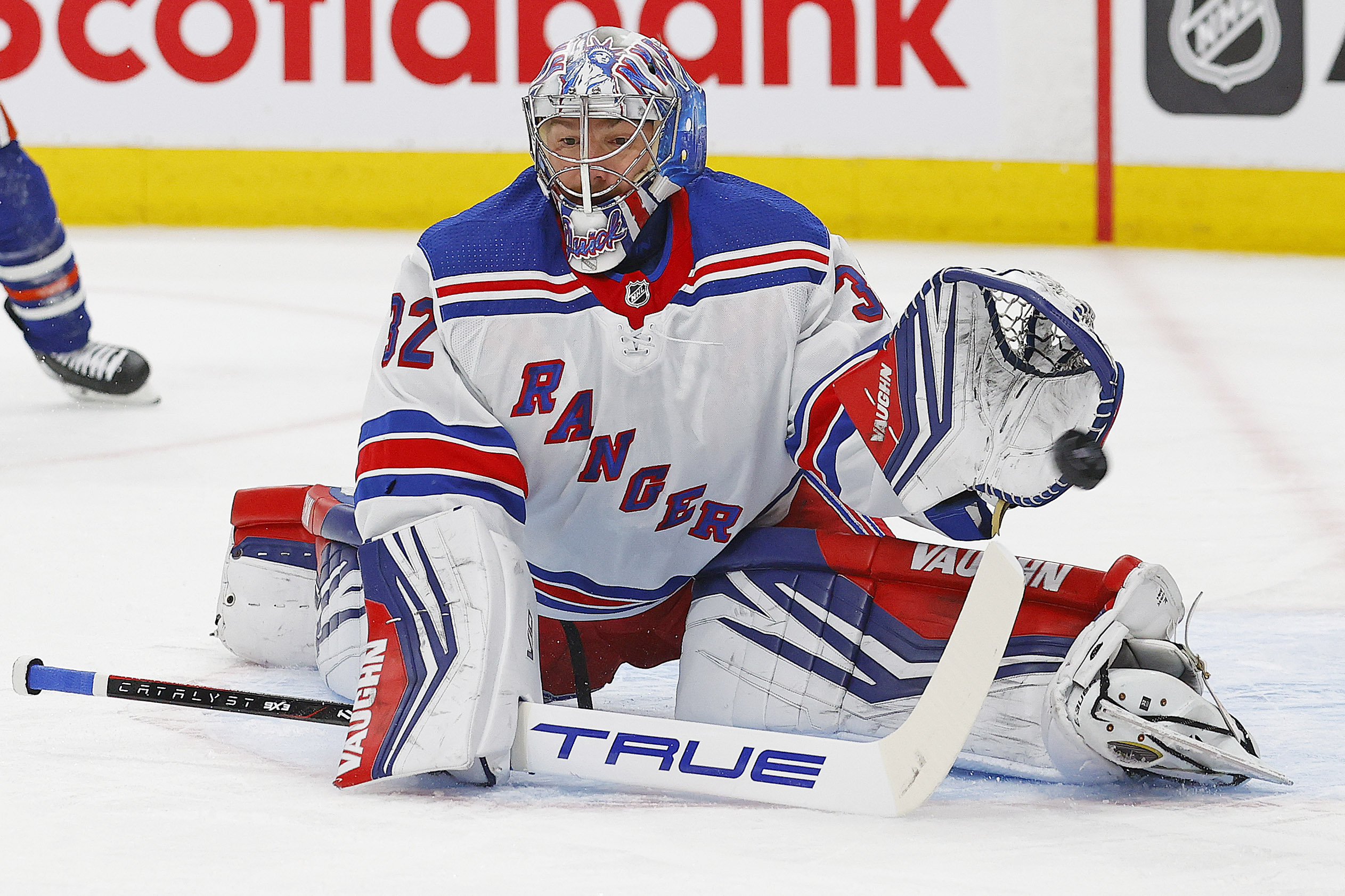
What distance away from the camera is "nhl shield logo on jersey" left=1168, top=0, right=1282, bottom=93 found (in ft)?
19.5

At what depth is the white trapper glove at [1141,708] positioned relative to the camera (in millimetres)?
1612

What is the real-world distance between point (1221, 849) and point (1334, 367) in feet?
10.5

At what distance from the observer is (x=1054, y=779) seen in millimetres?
1729

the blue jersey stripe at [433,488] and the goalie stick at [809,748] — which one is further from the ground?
the blue jersey stripe at [433,488]

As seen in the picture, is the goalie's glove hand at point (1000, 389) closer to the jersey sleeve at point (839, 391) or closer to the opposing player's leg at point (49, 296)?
the jersey sleeve at point (839, 391)

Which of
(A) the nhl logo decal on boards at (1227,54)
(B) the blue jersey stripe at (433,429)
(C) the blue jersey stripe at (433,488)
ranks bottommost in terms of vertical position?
(C) the blue jersey stripe at (433,488)

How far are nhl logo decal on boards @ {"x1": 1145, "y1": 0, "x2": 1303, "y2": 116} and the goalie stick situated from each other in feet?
15.6

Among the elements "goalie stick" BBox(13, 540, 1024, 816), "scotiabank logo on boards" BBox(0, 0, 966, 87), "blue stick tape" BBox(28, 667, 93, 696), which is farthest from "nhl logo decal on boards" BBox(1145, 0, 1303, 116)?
"blue stick tape" BBox(28, 667, 93, 696)

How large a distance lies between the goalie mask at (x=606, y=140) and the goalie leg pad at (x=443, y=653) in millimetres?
302

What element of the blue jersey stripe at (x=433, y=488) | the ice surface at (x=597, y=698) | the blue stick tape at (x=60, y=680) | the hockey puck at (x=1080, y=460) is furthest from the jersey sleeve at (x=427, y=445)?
the hockey puck at (x=1080, y=460)

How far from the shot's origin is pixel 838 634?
186cm

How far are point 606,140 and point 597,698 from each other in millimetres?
656

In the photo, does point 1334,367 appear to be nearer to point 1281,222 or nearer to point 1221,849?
point 1281,222

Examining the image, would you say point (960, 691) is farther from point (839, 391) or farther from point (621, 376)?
point (621, 376)
